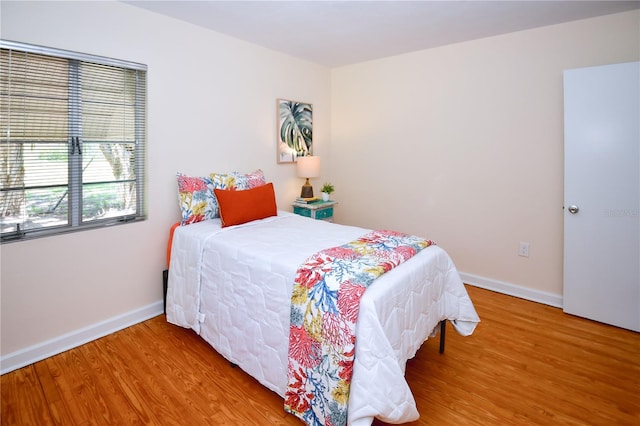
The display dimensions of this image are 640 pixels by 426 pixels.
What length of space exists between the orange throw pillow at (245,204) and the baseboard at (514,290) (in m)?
2.11

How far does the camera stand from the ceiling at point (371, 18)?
2.49 metres

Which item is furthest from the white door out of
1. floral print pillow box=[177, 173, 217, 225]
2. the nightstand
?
floral print pillow box=[177, 173, 217, 225]

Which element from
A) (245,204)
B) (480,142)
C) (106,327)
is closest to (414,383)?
(245,204)

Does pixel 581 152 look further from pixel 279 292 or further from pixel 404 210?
pixel 279 292

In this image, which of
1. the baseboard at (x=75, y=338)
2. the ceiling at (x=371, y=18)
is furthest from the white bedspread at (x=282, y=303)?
the ceiling at (x=371, y=18)

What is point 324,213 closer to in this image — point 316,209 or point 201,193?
point 316,209

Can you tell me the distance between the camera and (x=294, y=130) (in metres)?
3.90

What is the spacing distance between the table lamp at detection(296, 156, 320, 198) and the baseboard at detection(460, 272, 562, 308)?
186 centimetres

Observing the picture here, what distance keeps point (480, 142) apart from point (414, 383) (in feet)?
7.61

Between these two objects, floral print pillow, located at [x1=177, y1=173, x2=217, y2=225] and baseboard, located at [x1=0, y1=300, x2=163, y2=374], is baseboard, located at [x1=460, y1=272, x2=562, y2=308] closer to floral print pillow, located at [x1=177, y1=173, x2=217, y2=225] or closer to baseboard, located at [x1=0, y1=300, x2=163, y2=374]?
floral print pillow, located at [x1=177, y1=173, x2=217, y2=225]

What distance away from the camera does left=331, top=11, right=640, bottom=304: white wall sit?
2.91 metres

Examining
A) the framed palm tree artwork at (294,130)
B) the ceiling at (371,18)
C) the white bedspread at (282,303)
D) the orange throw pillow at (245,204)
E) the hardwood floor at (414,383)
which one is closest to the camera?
the white bedspread at (282,303)

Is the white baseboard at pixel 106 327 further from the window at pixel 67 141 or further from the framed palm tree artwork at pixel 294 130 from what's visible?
the framed palm tree artwork at pixel 294 130

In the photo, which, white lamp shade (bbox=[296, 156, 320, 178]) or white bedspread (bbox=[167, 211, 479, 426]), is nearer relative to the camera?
white bedspread (bbox=[167, 211, 479, 426])
